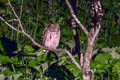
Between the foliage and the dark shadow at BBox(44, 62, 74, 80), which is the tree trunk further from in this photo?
the dark shadow at BBox(44, 62, 74, 80)

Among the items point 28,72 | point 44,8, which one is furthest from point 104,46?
point 44,8

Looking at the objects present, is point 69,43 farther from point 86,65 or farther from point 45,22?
point 86,65

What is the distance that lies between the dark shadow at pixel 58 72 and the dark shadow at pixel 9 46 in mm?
1003

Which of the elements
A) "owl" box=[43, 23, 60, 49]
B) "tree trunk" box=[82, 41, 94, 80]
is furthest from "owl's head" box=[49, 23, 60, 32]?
"tree trunk" box=[82, 41, 94, 80]

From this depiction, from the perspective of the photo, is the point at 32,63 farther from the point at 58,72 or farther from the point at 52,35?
the point at 52,35

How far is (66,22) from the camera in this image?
8.43 meters

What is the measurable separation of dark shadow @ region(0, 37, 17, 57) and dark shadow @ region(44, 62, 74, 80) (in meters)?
1.00

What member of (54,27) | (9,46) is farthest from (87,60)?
(9,46)

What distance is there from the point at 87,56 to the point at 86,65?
13 centimetres

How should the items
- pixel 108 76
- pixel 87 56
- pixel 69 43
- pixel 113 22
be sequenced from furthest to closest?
pixel 113 22, pixel 69 43, pixel 108 76, pixel 87 56

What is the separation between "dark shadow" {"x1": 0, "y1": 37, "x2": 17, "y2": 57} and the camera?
713cm

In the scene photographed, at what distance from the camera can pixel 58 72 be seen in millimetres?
6391

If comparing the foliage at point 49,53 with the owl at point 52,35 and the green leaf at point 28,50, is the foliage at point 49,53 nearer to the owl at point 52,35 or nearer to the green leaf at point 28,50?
the green leaf at point 28,50

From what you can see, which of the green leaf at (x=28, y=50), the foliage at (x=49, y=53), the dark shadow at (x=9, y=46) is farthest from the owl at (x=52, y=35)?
the dark shadow at (x=9, y=46)
